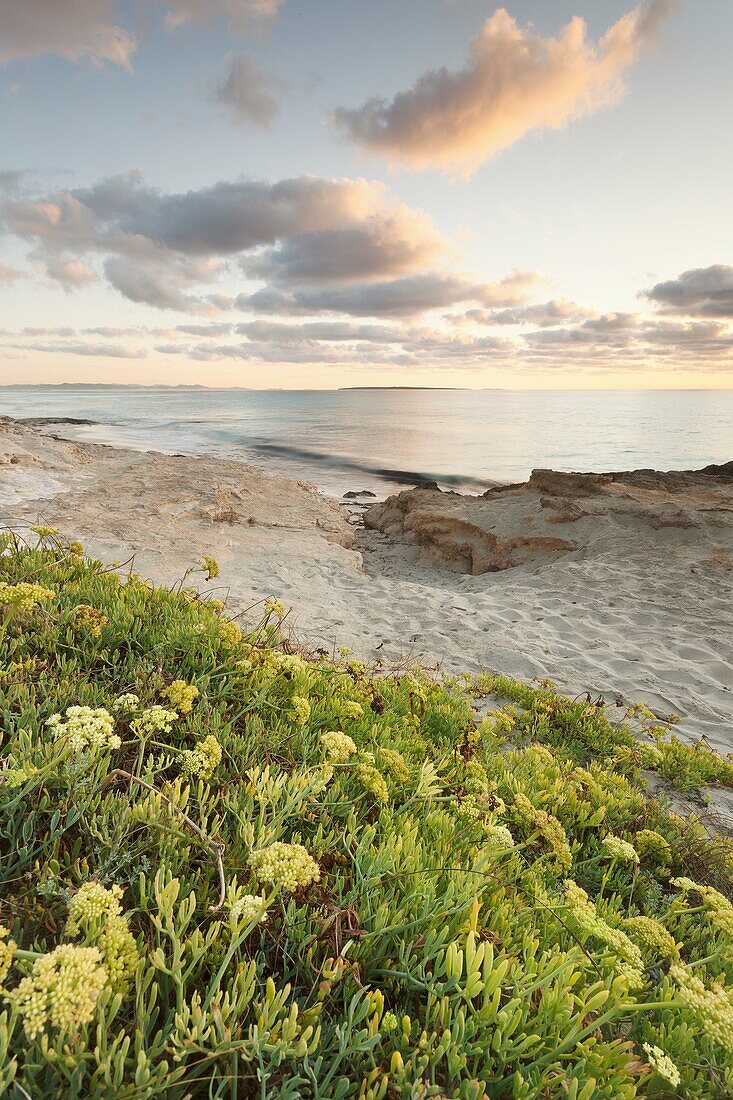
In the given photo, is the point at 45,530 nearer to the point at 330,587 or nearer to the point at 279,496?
the point at 330,587

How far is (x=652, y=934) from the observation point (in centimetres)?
182

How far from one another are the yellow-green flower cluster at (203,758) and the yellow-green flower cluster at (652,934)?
1605 mm

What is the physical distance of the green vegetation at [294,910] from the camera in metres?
1.21

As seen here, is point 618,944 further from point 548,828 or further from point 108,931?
point 108,931

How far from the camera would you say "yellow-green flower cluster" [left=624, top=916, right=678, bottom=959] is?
5.89 feet

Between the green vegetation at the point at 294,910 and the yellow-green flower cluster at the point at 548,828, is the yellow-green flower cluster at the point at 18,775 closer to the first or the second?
the green vegetation at the point at 294,910

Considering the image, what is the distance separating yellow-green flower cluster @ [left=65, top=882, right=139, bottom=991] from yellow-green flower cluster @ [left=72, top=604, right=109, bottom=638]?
1.70 meters

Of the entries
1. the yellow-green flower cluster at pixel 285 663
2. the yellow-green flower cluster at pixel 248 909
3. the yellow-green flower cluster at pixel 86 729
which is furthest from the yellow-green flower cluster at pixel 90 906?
the yellow-green flower cluster at pixel 285 663

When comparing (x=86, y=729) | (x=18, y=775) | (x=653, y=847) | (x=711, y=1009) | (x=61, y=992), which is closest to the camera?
(x=61, y=992)

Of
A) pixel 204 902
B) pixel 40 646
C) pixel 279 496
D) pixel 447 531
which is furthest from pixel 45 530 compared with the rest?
pixel 279 496

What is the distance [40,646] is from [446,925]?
2.37 meters

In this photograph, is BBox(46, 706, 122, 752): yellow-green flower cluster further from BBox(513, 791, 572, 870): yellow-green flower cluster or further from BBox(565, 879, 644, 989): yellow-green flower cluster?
BBox(513, 791, 572, 870): yellow-green flower cluster

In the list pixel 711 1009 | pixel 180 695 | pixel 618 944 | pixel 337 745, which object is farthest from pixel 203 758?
pixel 711 1009

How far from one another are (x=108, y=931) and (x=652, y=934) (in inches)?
Result: 70.4
